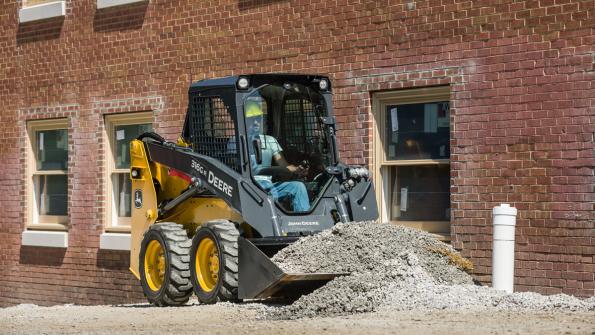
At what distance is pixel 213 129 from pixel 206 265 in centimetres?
155

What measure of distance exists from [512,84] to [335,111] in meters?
2.59

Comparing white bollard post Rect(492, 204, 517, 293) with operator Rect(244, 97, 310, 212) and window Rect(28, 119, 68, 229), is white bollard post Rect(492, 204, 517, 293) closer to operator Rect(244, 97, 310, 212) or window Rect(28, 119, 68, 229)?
operator Rect(244, 97, 310, 212)

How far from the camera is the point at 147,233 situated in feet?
42.7

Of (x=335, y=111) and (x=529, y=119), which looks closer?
(x=529, y=119)

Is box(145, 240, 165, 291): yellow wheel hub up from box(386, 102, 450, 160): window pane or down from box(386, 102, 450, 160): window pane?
Answer: down

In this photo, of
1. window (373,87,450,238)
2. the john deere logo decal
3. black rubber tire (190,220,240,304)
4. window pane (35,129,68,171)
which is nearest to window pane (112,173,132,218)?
Answer: window pane (35,129,68,171)

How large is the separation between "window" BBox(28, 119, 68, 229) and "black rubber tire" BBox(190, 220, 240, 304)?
7365mm

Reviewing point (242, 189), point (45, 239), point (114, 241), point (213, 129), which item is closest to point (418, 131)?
point (213, 129)

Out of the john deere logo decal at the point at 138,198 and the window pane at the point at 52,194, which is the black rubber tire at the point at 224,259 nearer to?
the john deere logo decal at the point at 138,198

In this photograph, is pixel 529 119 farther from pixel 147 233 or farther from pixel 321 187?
pixel 147 233

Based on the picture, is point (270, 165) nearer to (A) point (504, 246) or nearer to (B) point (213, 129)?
(B) point (213, 129)

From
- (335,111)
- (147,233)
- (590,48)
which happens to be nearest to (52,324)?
(147,233)

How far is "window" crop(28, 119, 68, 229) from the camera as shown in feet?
61.9

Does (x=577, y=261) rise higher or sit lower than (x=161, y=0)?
lower
